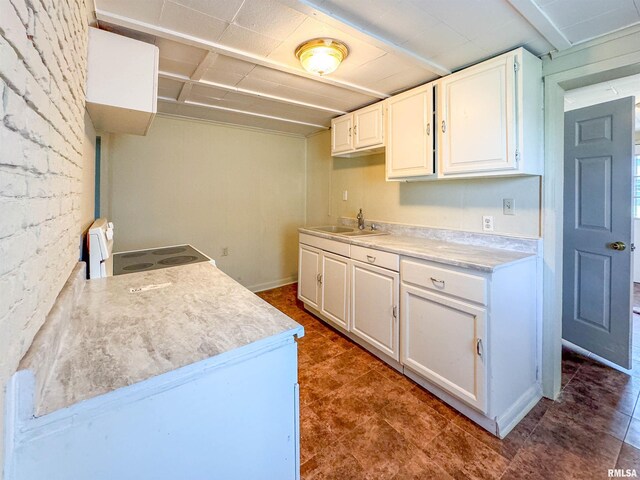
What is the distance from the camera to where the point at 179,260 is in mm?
2012

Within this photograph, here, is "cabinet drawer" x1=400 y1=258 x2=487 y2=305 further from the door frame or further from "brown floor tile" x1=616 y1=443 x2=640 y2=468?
"brown floor tile" x1=616 y1=443 x2=640 y2=468

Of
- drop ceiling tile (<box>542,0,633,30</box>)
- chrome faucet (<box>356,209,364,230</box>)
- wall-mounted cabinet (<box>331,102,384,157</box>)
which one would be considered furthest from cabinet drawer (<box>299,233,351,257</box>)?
drop ceiling tile (<box>542,0,633,30</box>)

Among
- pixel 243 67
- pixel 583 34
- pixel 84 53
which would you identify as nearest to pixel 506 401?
pixel 583 34

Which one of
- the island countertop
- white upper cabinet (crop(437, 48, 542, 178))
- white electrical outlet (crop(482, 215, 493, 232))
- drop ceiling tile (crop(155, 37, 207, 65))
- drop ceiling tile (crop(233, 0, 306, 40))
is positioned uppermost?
drop ceiling tile (crop(155, 37, 207, 65))

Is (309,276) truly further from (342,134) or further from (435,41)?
(435,41)

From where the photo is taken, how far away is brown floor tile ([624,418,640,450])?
152 cm

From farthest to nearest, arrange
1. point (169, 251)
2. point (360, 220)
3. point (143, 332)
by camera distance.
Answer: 1. point (360, 220)
2. point (169, 251)
3. point (143, 332)

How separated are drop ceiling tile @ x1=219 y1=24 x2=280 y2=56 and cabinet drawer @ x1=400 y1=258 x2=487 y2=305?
159 centimetres

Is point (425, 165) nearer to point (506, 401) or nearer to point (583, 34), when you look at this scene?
point (583, 34)

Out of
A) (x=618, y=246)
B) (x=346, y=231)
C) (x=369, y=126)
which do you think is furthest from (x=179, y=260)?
(x=618, y=246)

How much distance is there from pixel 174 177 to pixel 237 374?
301 cm

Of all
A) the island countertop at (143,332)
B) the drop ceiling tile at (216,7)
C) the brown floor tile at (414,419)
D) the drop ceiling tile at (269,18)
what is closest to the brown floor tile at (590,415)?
the brown floor tile at (414,419)

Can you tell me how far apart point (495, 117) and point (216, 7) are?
65.0 inches

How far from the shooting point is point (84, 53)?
1.39m
